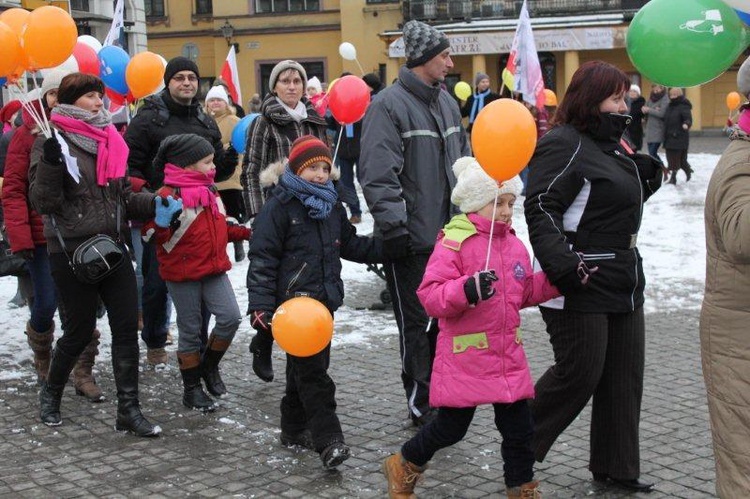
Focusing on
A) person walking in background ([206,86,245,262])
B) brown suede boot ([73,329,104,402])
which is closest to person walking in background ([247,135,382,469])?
brown suede boot ([73,329,104,402])

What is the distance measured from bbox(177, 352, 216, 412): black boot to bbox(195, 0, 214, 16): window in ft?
132

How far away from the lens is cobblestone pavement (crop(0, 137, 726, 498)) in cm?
498

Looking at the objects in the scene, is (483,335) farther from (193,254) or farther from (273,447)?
(193,254)

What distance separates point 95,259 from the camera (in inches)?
218

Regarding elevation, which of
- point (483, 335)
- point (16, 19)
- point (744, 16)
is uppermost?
point (16, 19)

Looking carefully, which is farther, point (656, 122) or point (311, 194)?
point (656, 122)

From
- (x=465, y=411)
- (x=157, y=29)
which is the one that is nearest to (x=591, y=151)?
(x=465, y=411)

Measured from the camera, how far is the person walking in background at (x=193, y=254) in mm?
6211

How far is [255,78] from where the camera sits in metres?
43.2

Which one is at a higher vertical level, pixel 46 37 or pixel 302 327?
pixel 46 37

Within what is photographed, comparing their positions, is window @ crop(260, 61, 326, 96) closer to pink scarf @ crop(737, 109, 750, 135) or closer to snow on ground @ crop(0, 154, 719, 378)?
snow on ground @ crop(0, 154, 719, 378)

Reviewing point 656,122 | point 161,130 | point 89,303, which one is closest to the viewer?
point 89,303

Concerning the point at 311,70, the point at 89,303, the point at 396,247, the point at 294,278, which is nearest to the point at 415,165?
the point at 396,247

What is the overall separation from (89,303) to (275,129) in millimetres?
1546
